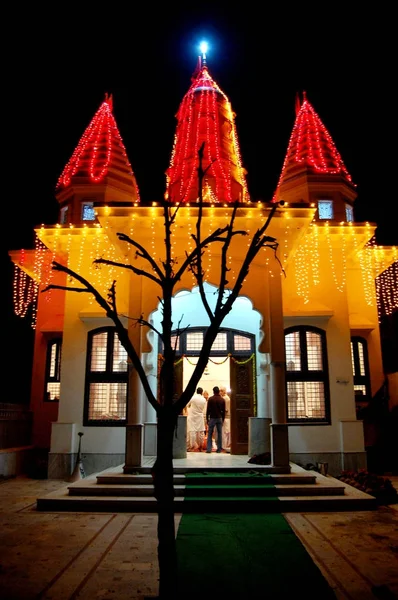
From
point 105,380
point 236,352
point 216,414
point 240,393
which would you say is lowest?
point 216,414

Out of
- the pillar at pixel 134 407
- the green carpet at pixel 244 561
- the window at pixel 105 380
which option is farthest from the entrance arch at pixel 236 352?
the green carpet at pixel 244 561

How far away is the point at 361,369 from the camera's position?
15.1 metres

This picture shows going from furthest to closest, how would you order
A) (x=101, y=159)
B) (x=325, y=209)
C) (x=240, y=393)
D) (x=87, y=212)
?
1. (x=101, y=159)
2. (x=325, y=209)
3. (x=87, y=212)
4. (x=240, y=393)

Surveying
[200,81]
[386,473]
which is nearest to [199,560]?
[386,473]

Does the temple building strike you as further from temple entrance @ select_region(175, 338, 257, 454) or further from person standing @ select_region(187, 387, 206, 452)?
person standing @ select_region(187, 387, 206, 452)

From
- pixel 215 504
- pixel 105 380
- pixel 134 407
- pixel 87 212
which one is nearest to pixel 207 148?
pixel 87 212

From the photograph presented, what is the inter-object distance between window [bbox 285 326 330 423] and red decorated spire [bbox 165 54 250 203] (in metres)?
5.01

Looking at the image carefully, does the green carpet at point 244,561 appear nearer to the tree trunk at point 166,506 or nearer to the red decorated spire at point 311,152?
the tree trunk at point 166,506

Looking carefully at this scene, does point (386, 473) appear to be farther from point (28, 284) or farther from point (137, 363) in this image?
point (28, 284)

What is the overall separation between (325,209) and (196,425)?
8.20m

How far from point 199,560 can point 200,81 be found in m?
17.4

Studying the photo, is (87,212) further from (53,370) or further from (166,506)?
(166,506)

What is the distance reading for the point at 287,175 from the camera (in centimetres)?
1688

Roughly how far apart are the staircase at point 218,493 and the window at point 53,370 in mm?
5510
